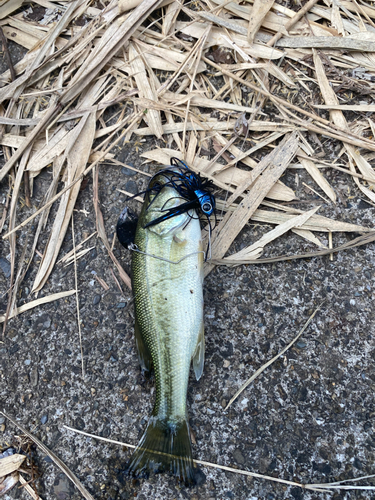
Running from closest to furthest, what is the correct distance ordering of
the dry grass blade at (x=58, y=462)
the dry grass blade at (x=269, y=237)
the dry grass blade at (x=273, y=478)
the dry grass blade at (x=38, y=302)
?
the dry grass blade at (x=273, y=478) < the dry grass blade at (x=58, y=462) < the dry grass blade at (x=269, y=237) < the dry grass blade at (x=38, y=302)

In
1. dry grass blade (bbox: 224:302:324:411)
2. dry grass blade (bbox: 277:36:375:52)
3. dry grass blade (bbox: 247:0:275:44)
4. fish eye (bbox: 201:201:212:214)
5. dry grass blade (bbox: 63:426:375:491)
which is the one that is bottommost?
dry grass blade (bbox: 63:426:375:491)

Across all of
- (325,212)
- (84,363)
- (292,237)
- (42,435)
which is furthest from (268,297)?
(42,435)

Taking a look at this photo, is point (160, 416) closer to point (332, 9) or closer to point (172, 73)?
point (172, 73)

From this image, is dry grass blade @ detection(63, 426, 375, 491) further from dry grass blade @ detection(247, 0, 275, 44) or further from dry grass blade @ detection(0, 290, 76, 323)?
dry grass blade @ detection(247, 0, 275, 44)

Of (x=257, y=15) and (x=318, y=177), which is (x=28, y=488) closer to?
(x=318, y=177)

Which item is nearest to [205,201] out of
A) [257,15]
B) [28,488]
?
[257,15]

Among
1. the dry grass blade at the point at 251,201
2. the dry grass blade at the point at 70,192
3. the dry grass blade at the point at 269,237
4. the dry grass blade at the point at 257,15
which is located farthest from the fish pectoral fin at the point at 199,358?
the dry grass blade at the point at 257,15

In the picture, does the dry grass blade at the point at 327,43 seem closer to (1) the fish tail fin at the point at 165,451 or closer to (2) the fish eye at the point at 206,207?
(2) the fish eye at the point at 206,207

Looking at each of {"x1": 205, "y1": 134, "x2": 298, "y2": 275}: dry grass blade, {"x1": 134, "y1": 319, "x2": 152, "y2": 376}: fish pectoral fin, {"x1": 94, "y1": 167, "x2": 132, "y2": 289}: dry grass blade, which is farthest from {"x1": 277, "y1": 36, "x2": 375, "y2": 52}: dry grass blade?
{"x1": 134, "y1": 319, "x2": 152, "y2": 376}: fish pectoral fin
